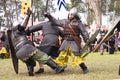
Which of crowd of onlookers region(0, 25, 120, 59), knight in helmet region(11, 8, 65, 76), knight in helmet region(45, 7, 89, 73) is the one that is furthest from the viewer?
crowd of onlookers region(0, 25, 120, 59)

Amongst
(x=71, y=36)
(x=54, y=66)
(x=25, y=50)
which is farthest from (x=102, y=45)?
(x=25, y=50)

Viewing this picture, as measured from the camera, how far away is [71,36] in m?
10.6

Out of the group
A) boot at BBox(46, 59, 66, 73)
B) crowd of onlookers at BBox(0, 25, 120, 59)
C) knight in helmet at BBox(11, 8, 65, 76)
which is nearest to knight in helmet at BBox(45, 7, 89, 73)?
boot at BBox(46, 59, 66, 73)

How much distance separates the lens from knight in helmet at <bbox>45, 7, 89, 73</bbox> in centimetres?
1045

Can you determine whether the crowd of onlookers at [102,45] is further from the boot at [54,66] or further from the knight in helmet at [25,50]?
the knight in helmet at [25,50]

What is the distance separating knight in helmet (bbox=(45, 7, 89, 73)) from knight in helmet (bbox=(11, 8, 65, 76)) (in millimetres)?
411

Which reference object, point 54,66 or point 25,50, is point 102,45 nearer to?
point 54,66

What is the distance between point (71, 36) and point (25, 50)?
4.30 feet

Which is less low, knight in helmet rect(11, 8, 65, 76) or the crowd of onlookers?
knight in helmet rect(11, 8, 65, 76)

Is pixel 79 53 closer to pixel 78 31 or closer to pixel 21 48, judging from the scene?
pixel 78 31

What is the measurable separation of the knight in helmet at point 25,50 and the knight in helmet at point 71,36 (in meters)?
0.41

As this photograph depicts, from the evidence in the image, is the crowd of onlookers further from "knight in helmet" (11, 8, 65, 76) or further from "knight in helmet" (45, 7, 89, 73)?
"knight in helmet" (11, 8, 65, 76)

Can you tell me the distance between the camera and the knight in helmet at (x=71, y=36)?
10.4 m

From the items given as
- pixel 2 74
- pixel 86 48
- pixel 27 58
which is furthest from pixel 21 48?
pixel 86 48
